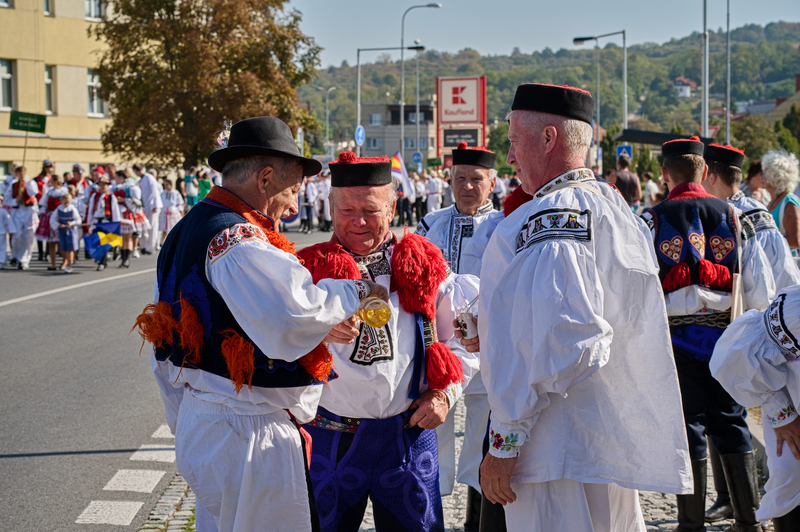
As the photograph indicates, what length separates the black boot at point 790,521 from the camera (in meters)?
3.23

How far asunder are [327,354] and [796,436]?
1.86m

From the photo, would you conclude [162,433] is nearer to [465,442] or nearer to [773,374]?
[465,442]

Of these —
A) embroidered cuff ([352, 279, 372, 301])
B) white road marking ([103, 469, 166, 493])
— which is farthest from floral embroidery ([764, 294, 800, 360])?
white road marking ([103, 469, 166, 493])

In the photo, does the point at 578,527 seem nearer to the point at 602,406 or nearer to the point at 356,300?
the point at 602,406

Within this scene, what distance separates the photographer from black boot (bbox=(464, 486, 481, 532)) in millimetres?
4590

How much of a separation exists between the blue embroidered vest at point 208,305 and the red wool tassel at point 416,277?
0.66 m

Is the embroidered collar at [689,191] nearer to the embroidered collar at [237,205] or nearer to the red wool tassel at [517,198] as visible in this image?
the red wool tassel at [517,198]

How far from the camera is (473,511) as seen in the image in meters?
4.64

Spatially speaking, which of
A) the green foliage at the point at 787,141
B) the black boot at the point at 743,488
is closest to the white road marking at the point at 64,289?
the black boot at the point at 743,488

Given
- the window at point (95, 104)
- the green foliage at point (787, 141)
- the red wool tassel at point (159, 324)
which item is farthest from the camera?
the green foliage at point (787, 141)

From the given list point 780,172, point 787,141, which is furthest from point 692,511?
point 787,141

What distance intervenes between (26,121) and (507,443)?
70.9 feet

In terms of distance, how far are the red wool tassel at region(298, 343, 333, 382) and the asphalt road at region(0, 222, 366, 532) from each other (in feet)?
7.53

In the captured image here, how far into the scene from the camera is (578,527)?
2.66m
